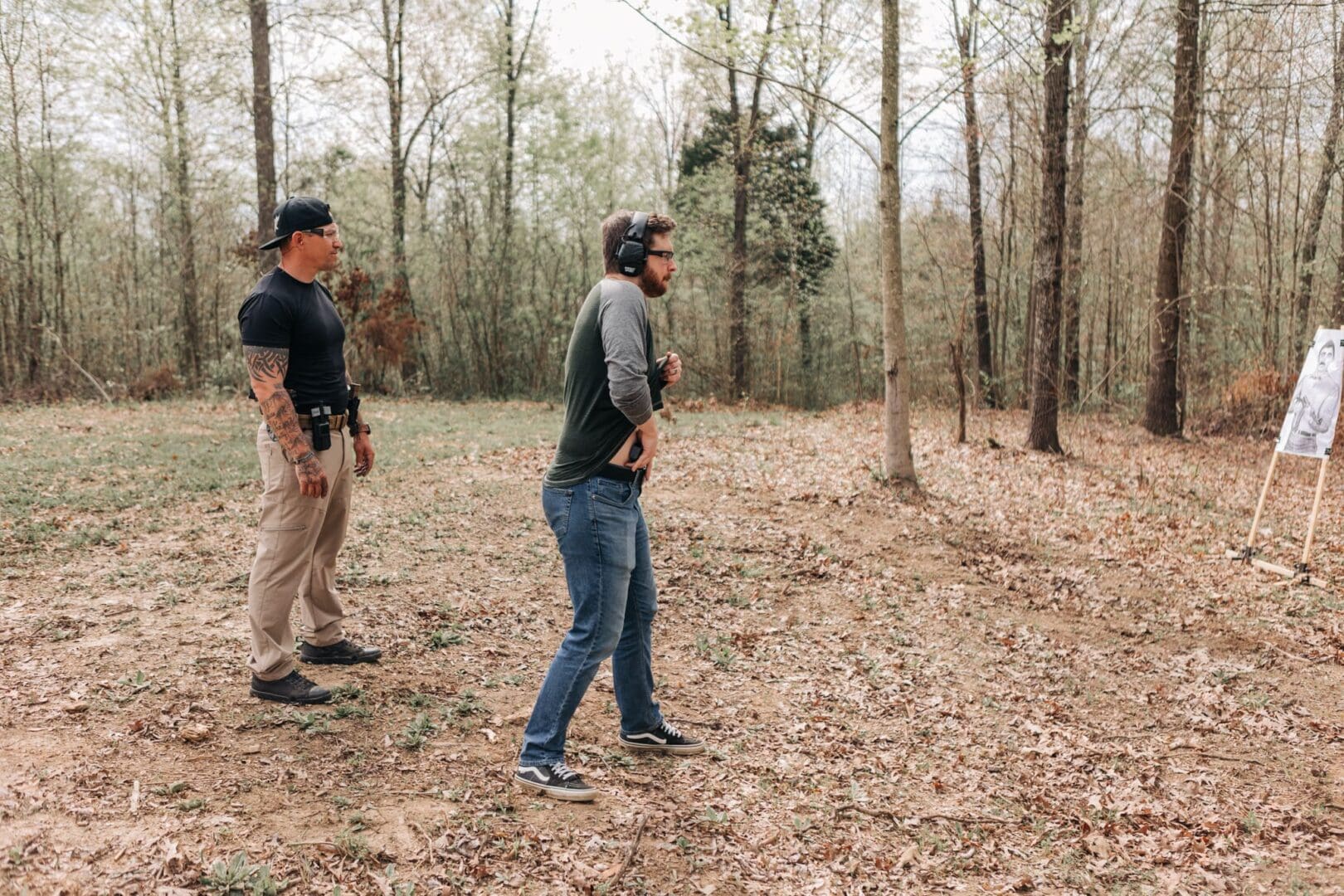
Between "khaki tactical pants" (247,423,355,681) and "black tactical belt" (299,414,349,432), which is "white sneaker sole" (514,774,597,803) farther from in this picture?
"black tactical belt" (299,414,349,432)

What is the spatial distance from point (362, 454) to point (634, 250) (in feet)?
6.48

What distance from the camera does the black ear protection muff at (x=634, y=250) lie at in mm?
3539

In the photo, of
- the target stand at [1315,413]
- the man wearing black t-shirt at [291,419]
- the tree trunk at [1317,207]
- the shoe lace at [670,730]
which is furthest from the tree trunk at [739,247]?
the man wearing black t-shirt at [291,419]

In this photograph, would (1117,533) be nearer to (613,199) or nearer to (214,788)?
(214,788)

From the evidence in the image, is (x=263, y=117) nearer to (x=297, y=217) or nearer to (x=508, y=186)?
(x=508, y=186)

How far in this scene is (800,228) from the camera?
2481 cm

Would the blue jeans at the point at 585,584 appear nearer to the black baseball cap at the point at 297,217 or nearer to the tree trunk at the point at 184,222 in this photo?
the black baseball cap at the point at 297,217

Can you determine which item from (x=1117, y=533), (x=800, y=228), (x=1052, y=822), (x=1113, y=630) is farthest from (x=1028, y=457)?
(x=800, y=228)

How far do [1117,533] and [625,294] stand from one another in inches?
291

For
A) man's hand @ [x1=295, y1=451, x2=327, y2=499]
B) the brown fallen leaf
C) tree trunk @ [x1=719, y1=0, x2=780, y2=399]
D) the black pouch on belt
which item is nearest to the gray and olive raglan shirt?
man's hand @ [x1=295, y1=451, x2=327, y2=499]

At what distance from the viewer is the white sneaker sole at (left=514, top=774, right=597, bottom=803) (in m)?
3.66

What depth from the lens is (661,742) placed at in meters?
4.29

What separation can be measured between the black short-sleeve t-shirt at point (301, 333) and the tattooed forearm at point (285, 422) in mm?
161

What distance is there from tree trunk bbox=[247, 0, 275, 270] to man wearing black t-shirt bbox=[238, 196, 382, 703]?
550 inches
